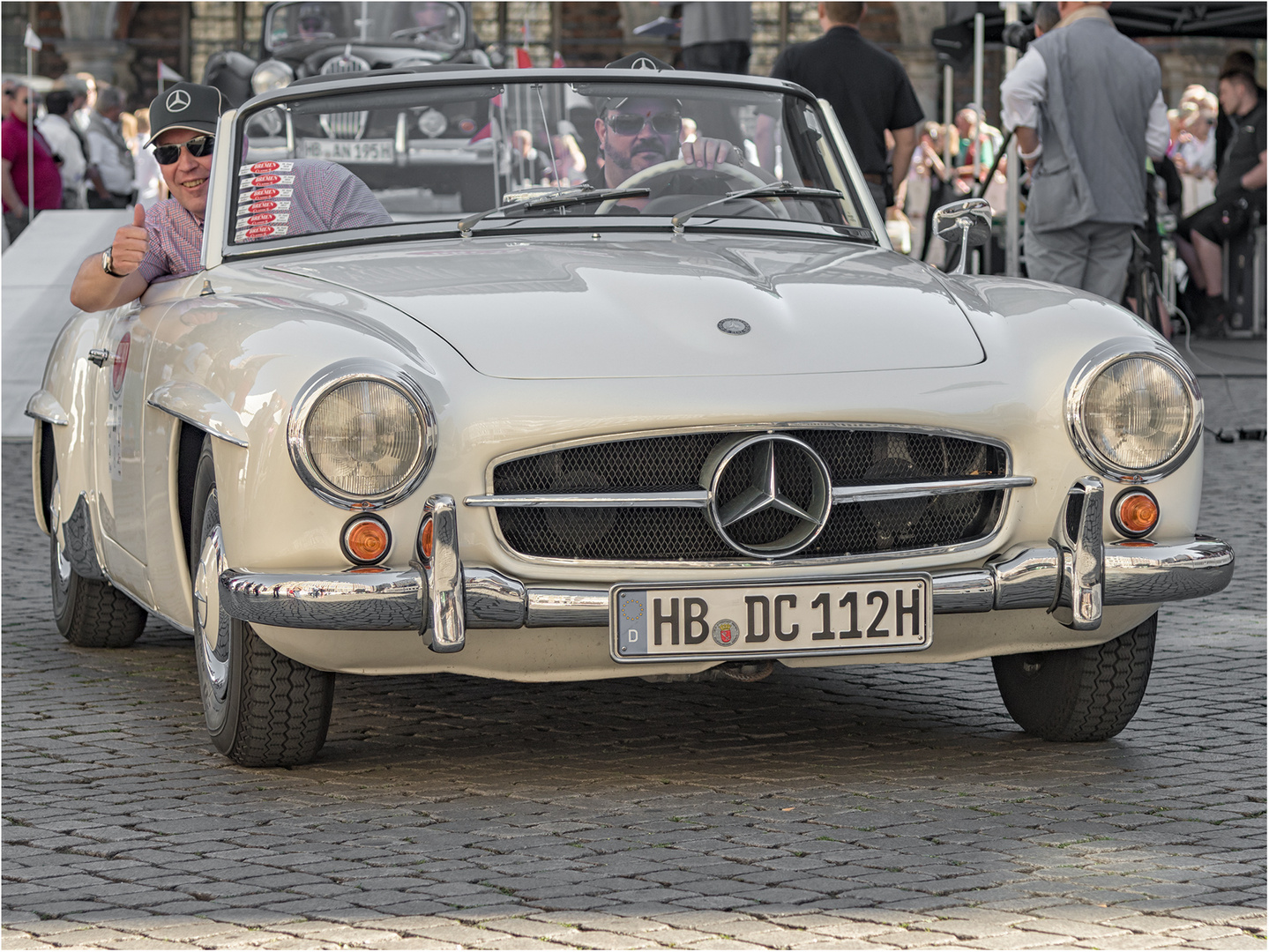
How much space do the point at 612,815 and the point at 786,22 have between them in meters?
34.3

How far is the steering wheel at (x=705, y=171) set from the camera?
5.25 meters

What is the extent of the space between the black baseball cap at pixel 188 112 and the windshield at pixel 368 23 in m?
13.8

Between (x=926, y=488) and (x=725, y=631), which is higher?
(x=926, y=488)

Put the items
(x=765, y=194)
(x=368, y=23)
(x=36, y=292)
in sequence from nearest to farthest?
(x=765, y=194)
(x=36, y=292)
(x=368, y=23)

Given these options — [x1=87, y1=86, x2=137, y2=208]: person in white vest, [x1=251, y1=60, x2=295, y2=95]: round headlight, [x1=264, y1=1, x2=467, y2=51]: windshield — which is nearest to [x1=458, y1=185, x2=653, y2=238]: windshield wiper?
[x1=251, y1=60, x2=295, y2=95]: round headlight

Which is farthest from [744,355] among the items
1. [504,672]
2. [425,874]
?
[425,874]

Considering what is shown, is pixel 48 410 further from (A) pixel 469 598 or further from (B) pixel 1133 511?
(B) pixel 1133 511

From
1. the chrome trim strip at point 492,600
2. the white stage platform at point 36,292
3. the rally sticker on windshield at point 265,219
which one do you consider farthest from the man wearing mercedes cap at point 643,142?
the white stage platform at point 36,292

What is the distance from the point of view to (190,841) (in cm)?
373

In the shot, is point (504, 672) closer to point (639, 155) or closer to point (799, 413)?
point (799, 413)

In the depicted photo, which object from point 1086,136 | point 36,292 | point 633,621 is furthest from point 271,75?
point 633,621

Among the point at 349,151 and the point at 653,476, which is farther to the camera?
the point at 349,151

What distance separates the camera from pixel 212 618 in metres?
4.29

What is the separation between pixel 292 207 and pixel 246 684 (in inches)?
57.1
